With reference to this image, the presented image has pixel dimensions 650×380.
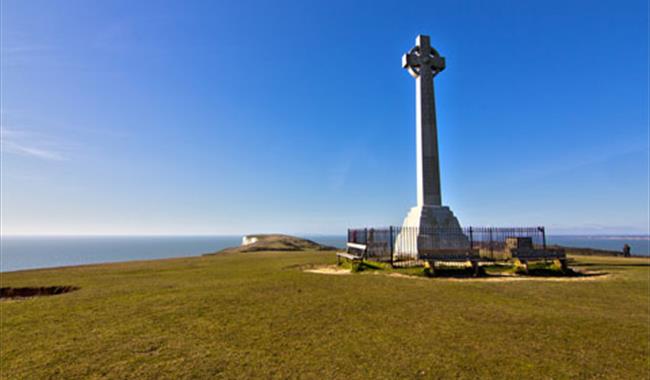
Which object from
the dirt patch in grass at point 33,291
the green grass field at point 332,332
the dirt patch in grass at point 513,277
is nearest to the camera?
the green grass field at point 332,332

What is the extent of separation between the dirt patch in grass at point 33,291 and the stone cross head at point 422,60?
2241 centimetres

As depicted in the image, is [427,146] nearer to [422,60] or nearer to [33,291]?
[422,60]

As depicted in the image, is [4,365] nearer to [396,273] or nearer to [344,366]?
[344,366]

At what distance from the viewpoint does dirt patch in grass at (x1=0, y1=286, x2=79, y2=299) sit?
12195mm

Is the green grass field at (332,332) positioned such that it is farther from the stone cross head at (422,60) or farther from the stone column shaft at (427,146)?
the stone cross head at (422,60)

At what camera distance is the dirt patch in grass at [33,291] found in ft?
40.0

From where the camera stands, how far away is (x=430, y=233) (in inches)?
818

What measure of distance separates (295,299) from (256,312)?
1.64 meters

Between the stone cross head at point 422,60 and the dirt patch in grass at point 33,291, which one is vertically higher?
the stone cross head at point 422,60

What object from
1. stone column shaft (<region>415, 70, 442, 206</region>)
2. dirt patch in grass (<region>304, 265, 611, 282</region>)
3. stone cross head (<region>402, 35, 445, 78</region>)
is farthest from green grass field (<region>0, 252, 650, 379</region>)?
stone cross head (<region>402, 35, 445, 78</region>)

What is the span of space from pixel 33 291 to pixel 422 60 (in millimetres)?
23954

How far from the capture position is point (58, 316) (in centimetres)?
805

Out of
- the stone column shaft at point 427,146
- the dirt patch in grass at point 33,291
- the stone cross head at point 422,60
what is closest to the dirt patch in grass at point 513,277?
the stone column shaft at point 427,146

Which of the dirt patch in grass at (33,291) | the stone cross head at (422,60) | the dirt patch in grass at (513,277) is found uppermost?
the stone cross head at (422,60)
